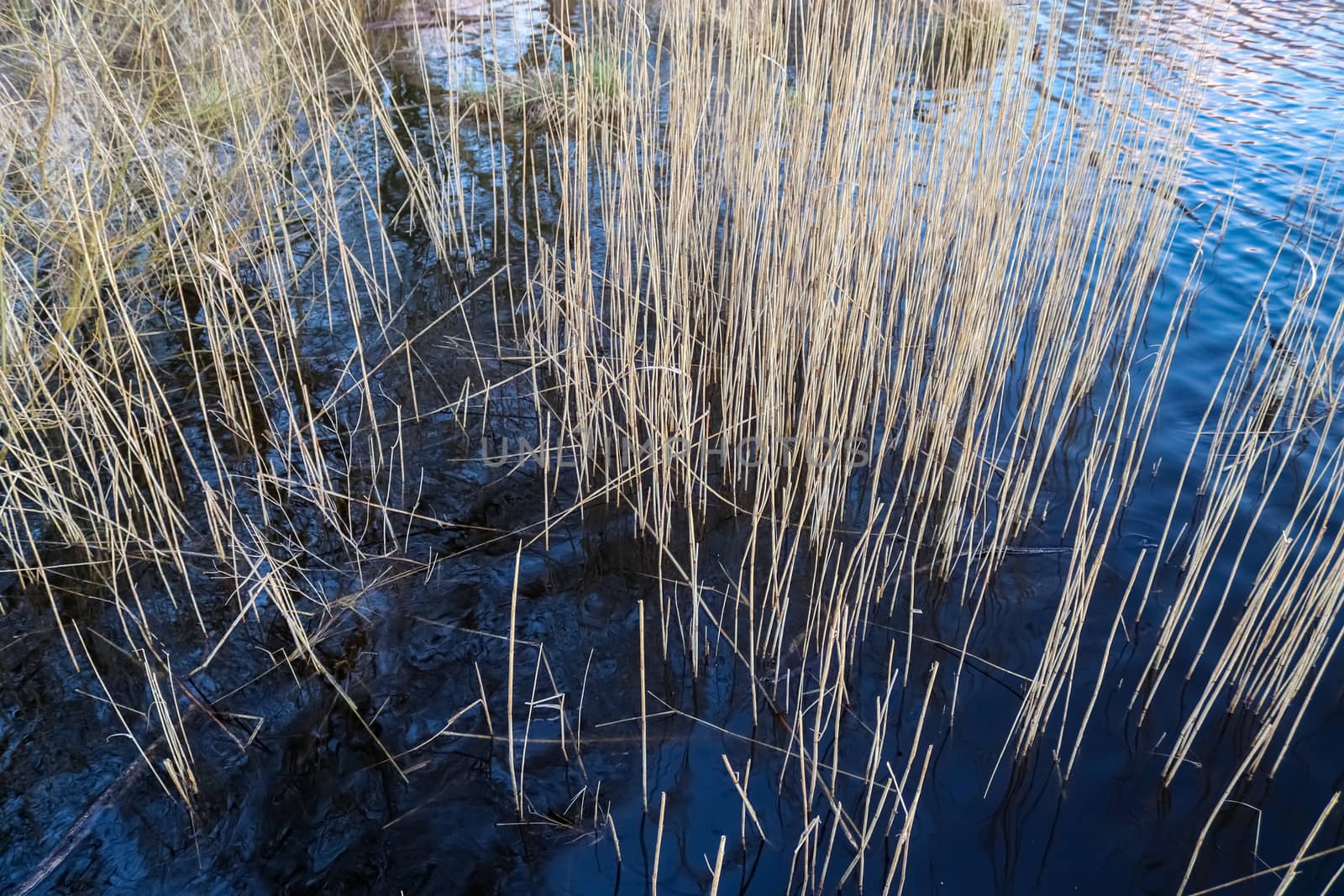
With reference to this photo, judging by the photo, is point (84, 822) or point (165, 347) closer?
point (84, 822)

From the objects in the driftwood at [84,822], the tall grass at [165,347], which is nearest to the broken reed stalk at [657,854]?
the tall grass at [165,347]

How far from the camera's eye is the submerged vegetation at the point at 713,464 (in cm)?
193

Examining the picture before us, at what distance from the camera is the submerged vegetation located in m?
1.93

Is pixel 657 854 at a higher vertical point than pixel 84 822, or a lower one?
higher

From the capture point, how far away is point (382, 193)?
4.39 meters

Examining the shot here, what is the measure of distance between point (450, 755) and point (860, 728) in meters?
0.90

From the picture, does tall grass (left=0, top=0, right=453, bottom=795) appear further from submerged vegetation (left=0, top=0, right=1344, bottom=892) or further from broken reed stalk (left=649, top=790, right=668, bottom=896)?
broken reed stalk (left=649, top=790, right=668, bottom=896)

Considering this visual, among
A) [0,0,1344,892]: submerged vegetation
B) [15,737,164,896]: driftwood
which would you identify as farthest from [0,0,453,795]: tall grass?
[15,737,164,896]: driftwood

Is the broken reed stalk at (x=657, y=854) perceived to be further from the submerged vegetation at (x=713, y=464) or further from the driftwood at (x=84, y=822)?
the driftwood at (x=84, y=822)

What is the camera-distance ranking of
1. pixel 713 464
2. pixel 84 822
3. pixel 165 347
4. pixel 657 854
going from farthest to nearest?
pixel 165 347 → pixel 713 464 → pixel 84 822 → pixel 657 854

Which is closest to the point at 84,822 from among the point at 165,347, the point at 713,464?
the point at 713,464

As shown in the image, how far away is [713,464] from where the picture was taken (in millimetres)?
2781

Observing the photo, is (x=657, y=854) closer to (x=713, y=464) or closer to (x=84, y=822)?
(x=84, y=822)

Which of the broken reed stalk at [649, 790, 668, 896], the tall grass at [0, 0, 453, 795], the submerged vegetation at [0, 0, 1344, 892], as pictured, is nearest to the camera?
the broken reed stalk at [649, 790, 668, 896]
